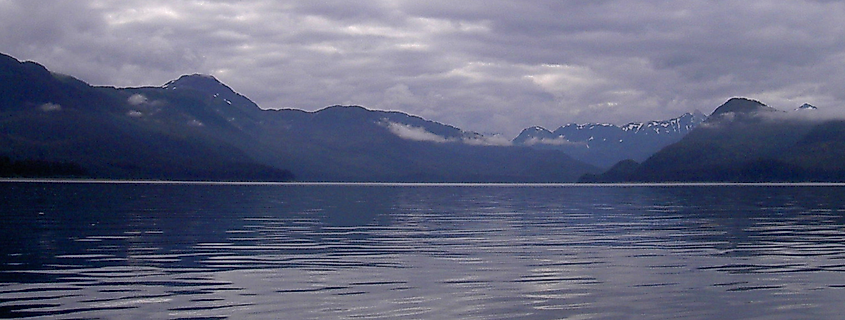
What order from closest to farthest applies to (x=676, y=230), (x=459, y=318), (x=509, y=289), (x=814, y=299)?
(x=459, y=318)
(x=814, y=299)
(x=509, y=289)
(x=676, y=230)

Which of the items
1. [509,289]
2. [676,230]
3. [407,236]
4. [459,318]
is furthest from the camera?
[676,230]

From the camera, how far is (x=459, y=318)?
2545 centimetres

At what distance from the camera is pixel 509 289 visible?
3136 cm

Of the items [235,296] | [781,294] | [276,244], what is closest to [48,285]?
[235,296]

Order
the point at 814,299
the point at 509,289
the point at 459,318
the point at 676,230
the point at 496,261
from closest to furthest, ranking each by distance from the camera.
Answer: the point at 459,318 < the point at 814,299 < the point at 509,289 < the point at 496,261 < the point at 676,230

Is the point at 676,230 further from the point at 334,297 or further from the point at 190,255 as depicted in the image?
the point at 334,297

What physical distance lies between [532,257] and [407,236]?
15.2 m

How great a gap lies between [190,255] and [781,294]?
89.6ft

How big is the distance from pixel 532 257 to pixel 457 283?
424 inches

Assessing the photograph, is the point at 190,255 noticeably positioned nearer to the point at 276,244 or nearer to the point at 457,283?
the point at 276,244

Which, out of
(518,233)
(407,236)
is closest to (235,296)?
(407,236)

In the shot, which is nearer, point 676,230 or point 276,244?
point 276,244

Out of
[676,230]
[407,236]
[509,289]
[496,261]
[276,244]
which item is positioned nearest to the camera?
[509,289]

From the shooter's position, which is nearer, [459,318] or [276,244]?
[459,318]
